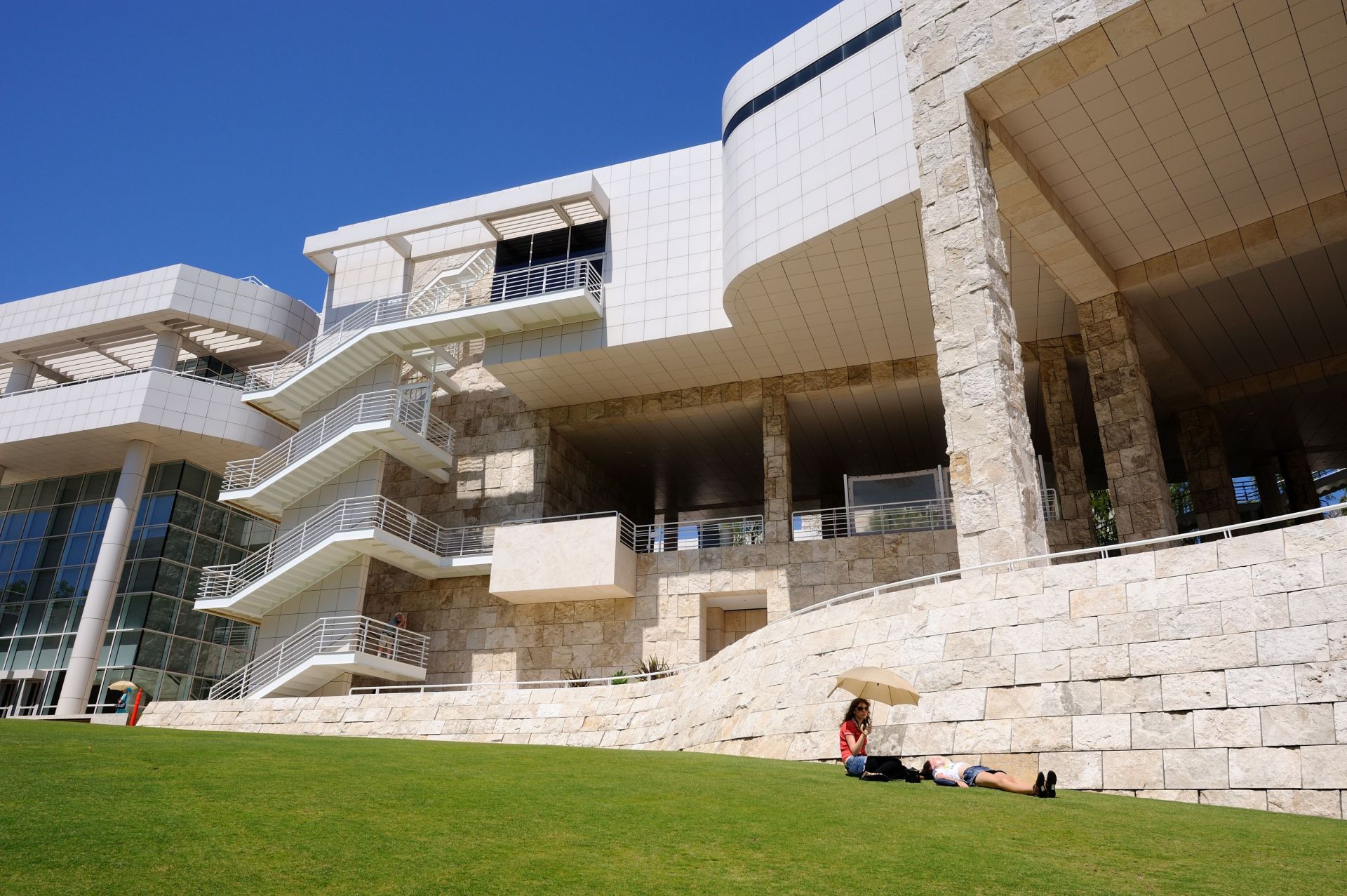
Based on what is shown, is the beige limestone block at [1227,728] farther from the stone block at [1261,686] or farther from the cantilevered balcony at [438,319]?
the cantilevered balcony at [438,319]

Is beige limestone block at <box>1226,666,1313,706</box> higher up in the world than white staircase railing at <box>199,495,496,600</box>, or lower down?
lower down

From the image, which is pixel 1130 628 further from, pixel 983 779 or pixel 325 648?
pixel 325 648

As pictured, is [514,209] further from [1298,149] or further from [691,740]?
[1298,149]

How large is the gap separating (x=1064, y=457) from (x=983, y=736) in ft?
51.7

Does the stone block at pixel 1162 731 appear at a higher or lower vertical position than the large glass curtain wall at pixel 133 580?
lower

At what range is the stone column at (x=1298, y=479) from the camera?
100 ft

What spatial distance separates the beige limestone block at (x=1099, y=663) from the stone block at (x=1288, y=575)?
5.13 feet

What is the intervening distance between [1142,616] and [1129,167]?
12.2 m

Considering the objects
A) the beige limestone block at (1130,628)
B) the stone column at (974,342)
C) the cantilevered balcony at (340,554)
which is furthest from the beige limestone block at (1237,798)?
the cantilevered balcony at (340,554)

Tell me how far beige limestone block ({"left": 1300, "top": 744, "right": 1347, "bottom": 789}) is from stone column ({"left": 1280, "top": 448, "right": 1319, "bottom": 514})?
25.1m

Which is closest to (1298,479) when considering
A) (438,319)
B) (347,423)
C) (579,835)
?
(438,319)

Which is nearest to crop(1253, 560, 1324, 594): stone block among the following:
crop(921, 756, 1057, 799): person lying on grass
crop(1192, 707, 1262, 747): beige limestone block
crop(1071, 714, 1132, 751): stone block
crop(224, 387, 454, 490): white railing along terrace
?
crop(1192, 707, 1262, 747): beige limestone block

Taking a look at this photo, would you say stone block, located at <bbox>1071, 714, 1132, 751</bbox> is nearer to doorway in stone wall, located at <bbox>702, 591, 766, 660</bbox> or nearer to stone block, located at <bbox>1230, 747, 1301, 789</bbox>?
stone block, located at <bbox>1230, 747, 1301, 789</bbox>

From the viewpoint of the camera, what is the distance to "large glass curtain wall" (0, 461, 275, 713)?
2977cm
